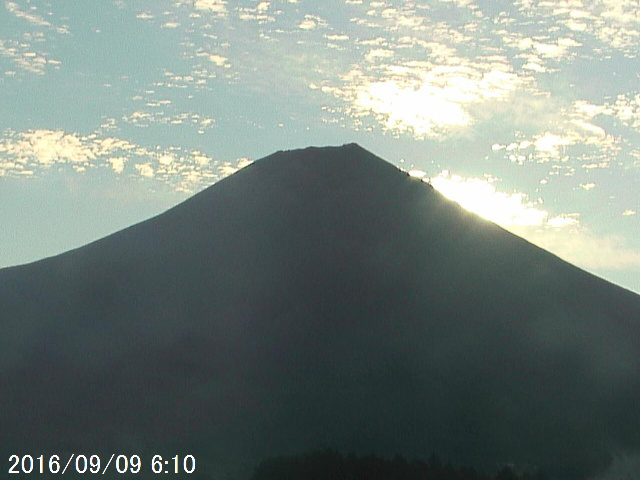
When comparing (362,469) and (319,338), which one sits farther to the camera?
(319,338)

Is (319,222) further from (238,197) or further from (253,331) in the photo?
(253,331)

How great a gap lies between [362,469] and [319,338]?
2729 cm

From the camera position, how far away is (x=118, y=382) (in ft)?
391

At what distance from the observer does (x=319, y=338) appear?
127 meters

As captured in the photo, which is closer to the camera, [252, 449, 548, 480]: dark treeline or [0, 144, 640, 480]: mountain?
[252, 449, 548, 480]: dark treeline

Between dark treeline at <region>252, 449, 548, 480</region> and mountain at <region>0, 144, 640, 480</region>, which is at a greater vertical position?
mountain at <region>0, 144, 640, 480</region>

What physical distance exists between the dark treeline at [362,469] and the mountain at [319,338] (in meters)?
2.35

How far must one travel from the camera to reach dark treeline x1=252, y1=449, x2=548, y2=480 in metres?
101

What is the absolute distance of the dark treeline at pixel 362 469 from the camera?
101 meters

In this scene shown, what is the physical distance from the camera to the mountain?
110562mm

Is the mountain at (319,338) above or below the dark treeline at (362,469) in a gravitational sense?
above

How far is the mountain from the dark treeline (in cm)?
235

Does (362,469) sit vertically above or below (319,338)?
below

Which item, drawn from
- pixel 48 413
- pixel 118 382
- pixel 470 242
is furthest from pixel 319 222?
pixel 48 413
